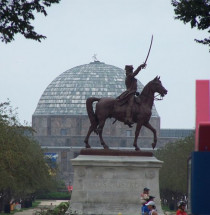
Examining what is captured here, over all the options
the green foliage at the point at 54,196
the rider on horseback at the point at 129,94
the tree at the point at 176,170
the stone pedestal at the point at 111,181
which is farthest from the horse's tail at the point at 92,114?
the green foliage at the point at 54,196

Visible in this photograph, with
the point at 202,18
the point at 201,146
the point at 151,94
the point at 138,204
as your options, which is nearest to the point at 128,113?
the point at 151,94

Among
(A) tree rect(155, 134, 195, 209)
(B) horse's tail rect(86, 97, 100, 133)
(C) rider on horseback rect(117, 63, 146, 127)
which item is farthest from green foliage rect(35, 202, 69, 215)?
(A) tree rect(155, 134, 195, 209)

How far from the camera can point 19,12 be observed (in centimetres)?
1730

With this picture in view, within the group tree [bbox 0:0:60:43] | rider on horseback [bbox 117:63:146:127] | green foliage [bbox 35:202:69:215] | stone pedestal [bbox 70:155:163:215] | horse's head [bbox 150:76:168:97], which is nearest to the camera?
tree [bbox 0:0:60:43]

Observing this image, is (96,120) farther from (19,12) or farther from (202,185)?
(202,185)

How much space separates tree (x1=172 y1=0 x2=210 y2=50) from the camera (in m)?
19.2

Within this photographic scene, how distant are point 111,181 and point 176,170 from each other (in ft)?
184

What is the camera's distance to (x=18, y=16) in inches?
685

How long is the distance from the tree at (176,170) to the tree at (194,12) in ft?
215

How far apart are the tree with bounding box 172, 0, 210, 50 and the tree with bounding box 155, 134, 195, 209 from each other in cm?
6540

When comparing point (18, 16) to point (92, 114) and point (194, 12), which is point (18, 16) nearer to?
point (194, 12)

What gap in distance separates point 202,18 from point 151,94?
2012 centimetres

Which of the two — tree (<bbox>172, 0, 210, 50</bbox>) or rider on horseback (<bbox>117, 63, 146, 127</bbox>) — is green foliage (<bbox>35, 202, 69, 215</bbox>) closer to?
rider on horseback (<bbox>117, 63, 146, 127</bbox>)

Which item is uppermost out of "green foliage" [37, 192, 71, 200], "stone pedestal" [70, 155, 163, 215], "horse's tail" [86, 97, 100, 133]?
"horse's tail" [86, 97, 100, 133]
